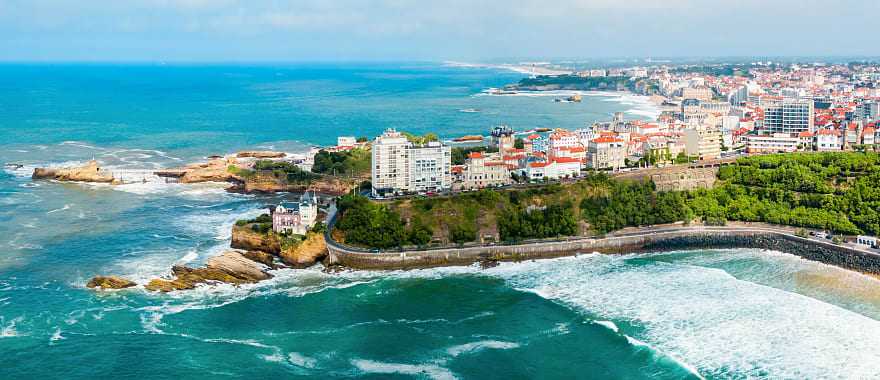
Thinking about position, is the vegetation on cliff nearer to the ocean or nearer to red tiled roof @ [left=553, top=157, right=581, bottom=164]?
the ocean

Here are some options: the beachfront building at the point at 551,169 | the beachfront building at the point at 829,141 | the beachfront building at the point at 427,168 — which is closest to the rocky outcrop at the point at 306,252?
the beachfront building at the point at 427,168

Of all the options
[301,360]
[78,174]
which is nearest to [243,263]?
[301,360]

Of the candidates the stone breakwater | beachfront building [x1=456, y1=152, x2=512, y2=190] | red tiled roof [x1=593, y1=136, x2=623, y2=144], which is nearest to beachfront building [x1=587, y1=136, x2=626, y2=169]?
red tiled roof [x1=593, y1=136, x2=623, y2=144]

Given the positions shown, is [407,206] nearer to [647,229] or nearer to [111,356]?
[647,229]

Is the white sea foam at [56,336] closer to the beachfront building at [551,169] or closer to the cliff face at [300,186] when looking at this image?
the cliff face at [300,186]

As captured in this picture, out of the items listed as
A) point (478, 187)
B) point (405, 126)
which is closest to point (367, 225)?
point (478, 187)

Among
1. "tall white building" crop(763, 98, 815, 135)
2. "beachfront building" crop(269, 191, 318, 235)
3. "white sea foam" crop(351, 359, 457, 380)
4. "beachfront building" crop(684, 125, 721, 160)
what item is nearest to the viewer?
"white sea foam" crop(351, 359, 457, 380)

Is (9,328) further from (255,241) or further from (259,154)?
(259,154)
